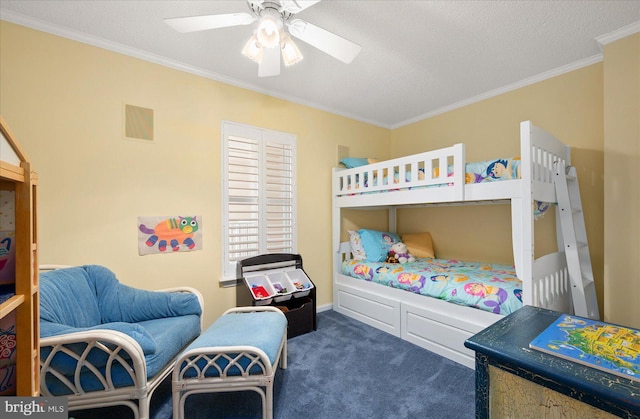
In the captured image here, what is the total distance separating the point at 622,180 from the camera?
1.91m

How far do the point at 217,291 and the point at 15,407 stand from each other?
1.74 meters

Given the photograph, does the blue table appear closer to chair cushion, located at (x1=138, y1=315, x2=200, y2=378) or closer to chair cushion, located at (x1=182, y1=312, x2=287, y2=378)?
chair cushion, located at (x1=182, y1=312, x2=287, y2=378)

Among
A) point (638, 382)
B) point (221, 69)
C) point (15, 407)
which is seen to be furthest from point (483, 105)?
point (15, 407)

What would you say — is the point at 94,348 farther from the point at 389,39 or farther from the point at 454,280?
the point at 389,39

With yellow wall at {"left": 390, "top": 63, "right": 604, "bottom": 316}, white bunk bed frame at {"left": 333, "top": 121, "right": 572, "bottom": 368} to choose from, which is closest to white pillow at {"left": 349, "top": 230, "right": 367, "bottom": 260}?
white bunk bed frame at {"left": 333, "top": 121, "right": 572, "bottom": 368}

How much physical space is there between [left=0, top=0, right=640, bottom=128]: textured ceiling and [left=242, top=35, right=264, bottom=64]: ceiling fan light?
1.17 ft

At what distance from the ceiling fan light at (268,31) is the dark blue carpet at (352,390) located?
7.01 feet

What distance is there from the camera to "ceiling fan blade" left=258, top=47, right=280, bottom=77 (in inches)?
65.7

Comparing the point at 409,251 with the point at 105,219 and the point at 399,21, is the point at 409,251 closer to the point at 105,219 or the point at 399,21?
the point at 399,21

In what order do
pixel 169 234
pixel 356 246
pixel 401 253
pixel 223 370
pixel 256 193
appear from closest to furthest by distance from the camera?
pixel 223 370
pixel 169 234
pixel 256 193
pixel 401 253
pixel 356 246

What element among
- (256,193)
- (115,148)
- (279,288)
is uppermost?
(115,148)

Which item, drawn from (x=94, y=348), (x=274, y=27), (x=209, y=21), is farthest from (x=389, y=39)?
(x=94, y=348)

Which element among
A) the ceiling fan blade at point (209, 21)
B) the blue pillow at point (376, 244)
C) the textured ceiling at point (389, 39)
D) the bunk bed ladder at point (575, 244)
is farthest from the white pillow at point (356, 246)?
the ceiling fan blade at point (209, 21)

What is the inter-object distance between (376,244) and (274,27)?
2.40 meters
